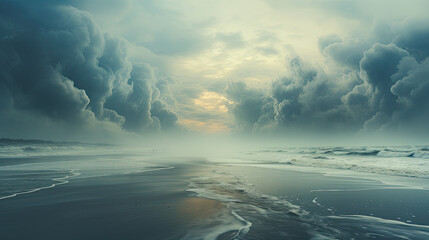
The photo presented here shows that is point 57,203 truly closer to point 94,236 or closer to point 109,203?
point 109,203

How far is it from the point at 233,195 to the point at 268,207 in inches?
87.6

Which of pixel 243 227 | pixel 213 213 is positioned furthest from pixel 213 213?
pixel 243 227

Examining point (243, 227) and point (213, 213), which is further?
point (213, 213)

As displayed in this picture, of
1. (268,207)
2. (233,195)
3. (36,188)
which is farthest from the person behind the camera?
(36,188)

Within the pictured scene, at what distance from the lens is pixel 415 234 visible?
5402 mm

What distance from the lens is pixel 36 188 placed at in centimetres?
1049

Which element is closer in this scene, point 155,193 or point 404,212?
point 404,212

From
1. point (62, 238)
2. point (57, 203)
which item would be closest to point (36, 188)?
point (57, 203)

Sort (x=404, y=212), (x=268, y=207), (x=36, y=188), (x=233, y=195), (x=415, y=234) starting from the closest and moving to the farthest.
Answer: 1. (x=415, y=234)
2. (x=404, y=212)
3. (x=268, y=207)
4. (x=233, y=195)
5. (x=36, y=188)

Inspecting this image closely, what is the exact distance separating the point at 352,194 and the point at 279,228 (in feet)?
18.9

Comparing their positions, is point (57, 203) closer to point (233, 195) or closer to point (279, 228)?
point (233, 195)

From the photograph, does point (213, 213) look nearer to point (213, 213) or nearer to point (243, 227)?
point (213, 213)

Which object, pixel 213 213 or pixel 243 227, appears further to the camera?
pixel 213 213

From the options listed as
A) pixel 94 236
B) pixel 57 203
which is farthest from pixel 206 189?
pixel 94 236
